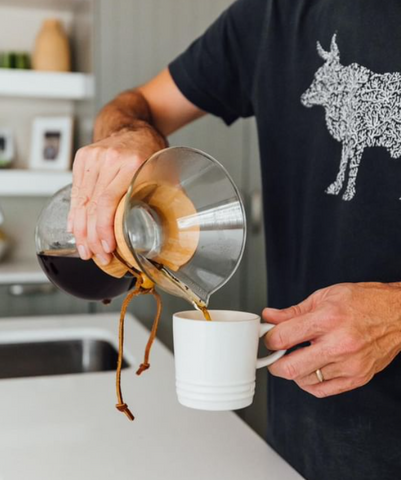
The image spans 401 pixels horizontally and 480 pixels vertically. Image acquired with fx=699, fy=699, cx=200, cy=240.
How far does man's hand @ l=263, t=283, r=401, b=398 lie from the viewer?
0.70 metres

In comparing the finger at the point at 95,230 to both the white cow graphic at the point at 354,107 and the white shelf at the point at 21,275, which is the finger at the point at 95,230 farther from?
the white shelf at the point at 21,275

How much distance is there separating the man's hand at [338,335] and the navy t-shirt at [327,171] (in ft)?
0.92

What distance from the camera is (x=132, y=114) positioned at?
1.29 meters

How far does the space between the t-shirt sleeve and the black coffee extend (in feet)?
1.88

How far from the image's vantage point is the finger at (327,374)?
719mm

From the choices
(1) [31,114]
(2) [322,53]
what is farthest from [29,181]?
(2) [322,53]

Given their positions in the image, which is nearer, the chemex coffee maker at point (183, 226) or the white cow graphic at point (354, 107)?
the chemex coffee maker at point (183, 226)

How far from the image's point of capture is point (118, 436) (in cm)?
98

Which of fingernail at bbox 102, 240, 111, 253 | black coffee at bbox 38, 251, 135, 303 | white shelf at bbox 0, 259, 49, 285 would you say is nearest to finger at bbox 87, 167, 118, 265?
fingernail at bbox 102, 240, 111, 253

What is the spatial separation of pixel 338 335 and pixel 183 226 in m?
0.21

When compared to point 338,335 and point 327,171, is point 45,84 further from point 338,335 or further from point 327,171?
point 338,335

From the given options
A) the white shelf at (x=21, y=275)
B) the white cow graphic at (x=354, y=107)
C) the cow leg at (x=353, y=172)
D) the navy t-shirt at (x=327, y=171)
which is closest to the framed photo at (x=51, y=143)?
the white shelf at (x=21, y=275)

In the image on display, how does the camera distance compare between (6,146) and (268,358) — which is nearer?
(268,358)

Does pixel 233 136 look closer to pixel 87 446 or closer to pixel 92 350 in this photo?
pixel 92 350
